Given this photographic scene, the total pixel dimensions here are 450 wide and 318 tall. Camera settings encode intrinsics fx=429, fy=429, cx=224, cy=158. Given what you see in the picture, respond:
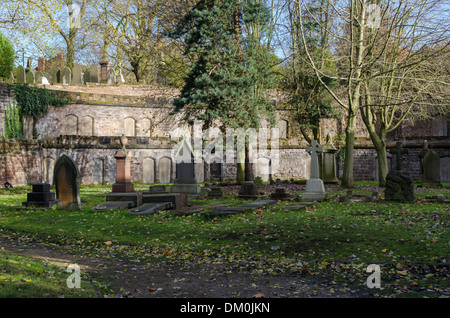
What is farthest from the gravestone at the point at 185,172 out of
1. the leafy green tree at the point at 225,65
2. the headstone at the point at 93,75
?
the headstone at the point at 93,75

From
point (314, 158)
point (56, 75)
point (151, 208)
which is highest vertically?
point (56, 75)

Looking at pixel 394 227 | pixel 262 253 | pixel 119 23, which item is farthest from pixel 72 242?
pixel 119 23

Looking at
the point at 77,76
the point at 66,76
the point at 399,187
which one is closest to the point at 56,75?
the point at 66,76

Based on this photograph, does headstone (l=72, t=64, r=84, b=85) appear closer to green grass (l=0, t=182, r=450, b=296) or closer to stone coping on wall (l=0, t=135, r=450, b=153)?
stone coping on wall (l=0, t=135, r=450, b=153)

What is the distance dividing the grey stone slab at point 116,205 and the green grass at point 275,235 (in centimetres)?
51

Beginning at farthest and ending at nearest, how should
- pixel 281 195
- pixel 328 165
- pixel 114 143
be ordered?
pixel 114 143
pixel 328 165
pixel 281 195

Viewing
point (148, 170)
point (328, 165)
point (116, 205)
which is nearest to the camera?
point (116, 205)

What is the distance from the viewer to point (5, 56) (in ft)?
104

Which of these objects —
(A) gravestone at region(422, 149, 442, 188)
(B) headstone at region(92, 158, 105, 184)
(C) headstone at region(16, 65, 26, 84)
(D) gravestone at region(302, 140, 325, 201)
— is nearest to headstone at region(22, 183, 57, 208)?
(D) gravestone at region(302, 140, 325, 201)

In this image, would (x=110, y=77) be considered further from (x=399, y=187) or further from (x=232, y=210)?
(x=399, y=187)

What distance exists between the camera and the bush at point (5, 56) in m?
31.2

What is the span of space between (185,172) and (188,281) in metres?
12.6

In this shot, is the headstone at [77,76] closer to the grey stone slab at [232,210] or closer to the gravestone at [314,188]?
the gravestone at [314,188]
